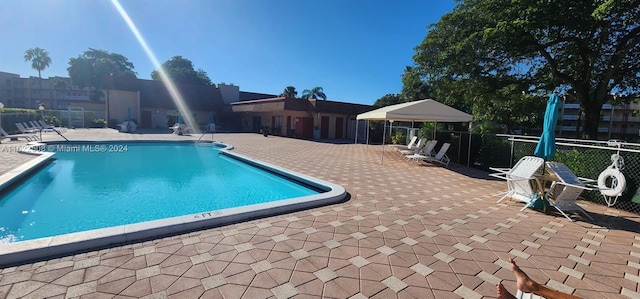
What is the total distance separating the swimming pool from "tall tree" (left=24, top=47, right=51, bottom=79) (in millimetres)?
60647

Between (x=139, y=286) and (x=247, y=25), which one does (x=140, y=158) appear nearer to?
(x=247, y=25)

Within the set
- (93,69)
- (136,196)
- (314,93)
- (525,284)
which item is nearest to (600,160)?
(525,284)

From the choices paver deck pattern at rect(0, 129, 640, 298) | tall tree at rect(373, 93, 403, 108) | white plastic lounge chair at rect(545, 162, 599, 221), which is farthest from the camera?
tall tree at rect(373, 93, 403, 108)

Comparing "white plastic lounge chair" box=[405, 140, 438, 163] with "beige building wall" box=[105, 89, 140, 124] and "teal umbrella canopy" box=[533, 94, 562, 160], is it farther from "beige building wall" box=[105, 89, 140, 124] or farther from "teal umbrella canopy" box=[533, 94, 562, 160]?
"beige building wall" box=[105, 89, 140, 124]

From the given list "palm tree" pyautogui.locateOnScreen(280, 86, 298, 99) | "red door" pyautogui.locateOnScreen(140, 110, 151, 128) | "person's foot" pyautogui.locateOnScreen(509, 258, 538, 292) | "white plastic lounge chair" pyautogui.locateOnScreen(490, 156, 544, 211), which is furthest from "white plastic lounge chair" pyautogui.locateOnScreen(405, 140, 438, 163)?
"palm tree" pyautogui.locateOnScreen(280, 86, 298, 99)

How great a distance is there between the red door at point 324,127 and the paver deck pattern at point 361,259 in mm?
18025

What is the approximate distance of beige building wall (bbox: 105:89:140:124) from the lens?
25.8 metres

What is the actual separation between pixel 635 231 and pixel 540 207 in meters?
1.14

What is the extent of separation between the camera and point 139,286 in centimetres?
235

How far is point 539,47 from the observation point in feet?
31.1

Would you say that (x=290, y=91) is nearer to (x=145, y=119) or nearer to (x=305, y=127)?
(x=145, y=119)

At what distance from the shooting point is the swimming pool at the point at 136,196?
3.71m

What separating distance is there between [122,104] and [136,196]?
81.1ft

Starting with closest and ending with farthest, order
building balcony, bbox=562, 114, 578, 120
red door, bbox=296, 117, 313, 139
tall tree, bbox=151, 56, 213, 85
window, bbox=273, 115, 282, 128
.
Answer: red door, bbox=296, 117, 313, 139
window, bbox=273, 115, 282, 128
tall tree, bbox=151, 56, 213, 85
building balcony, bbox=562, 114, 578, 120
